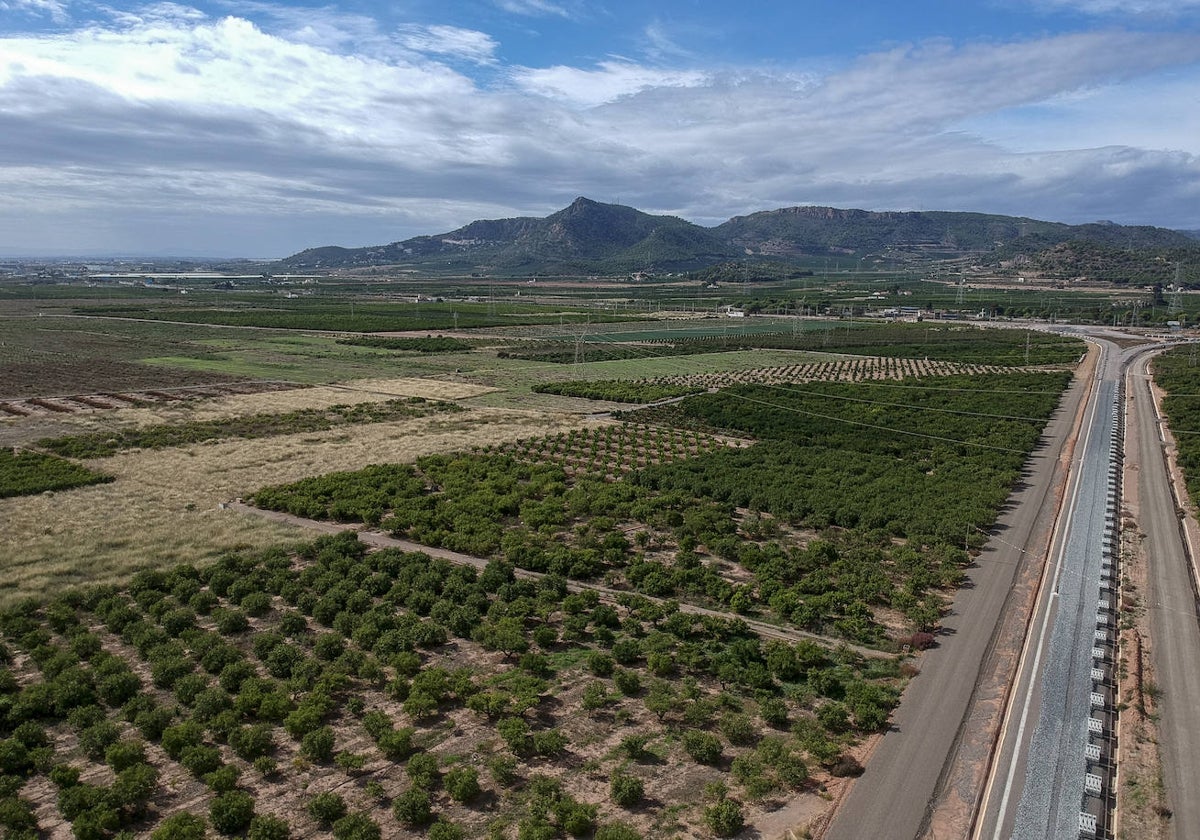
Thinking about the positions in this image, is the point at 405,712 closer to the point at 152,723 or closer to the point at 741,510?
the point at 152,723

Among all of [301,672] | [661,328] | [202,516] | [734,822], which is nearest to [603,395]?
[202,516]

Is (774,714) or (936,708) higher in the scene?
(774,714)

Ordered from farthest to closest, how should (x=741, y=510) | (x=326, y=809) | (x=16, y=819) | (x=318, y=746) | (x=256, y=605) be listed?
(x=741, y=510) → (x=256, y=605) → (x=318, y=746) → (x=326, y=809) → (x=16, y=819)

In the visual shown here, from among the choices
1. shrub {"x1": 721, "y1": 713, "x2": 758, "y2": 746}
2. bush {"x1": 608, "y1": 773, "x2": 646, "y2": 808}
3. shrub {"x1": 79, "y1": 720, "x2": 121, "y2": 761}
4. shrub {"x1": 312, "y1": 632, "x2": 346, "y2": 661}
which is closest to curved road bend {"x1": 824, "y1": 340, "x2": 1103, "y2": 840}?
shrub {"x1": 721, "y1": 713, "x2": 758, "y2": 746}

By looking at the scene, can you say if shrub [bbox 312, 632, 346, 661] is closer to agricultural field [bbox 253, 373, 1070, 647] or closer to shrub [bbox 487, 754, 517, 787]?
shrub [bbox 487, 754, 517, 787]

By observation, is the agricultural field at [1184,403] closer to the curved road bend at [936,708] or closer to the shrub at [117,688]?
the curved road bend at [936,708]

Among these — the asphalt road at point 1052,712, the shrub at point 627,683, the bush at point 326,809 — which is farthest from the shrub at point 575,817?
the asphalt road at point 1052,712

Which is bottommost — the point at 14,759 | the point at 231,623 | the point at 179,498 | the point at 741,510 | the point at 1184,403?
the point at 14,759

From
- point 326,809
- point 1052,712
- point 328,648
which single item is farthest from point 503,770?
point 1052,712
